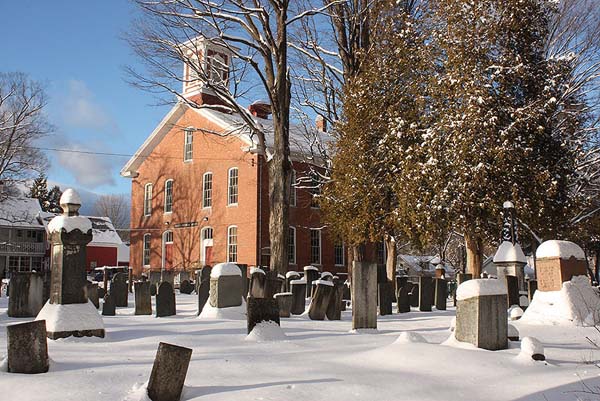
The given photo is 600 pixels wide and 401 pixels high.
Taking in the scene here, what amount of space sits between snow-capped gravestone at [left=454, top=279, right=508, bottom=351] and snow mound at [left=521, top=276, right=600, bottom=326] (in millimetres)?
3472

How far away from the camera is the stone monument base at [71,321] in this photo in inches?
304

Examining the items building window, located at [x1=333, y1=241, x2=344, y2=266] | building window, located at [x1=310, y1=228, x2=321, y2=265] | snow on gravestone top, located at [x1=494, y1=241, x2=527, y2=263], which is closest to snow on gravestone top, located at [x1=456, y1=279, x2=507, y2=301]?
snow on gravestone top, located at [x1=494, y1=241, x2=527, y2=263]

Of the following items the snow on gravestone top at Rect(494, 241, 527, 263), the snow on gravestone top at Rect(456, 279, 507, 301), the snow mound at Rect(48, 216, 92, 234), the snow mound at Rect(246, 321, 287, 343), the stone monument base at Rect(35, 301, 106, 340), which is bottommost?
the snow mound at Rect(246, 321, 287, 343)

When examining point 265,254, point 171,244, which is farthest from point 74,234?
point 171,244

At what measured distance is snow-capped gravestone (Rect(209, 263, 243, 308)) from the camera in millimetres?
11422

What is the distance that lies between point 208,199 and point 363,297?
87.1 feet

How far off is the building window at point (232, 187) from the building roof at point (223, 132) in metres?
2.11

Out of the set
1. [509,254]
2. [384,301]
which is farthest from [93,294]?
[509,254]

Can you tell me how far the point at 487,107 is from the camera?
1870 centimetres

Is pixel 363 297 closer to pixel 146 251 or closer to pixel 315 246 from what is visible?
pixel 315 246

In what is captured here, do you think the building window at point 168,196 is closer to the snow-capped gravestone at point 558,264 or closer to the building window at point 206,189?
the building window at point 206,189

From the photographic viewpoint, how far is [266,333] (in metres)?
8.00

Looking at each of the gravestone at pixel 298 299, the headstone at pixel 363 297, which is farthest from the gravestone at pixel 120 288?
the headstone at pixel 363 297

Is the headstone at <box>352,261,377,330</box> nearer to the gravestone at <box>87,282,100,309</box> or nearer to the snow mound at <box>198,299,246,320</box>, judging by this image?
the snow mound at <box>198,299,246,320</box>
